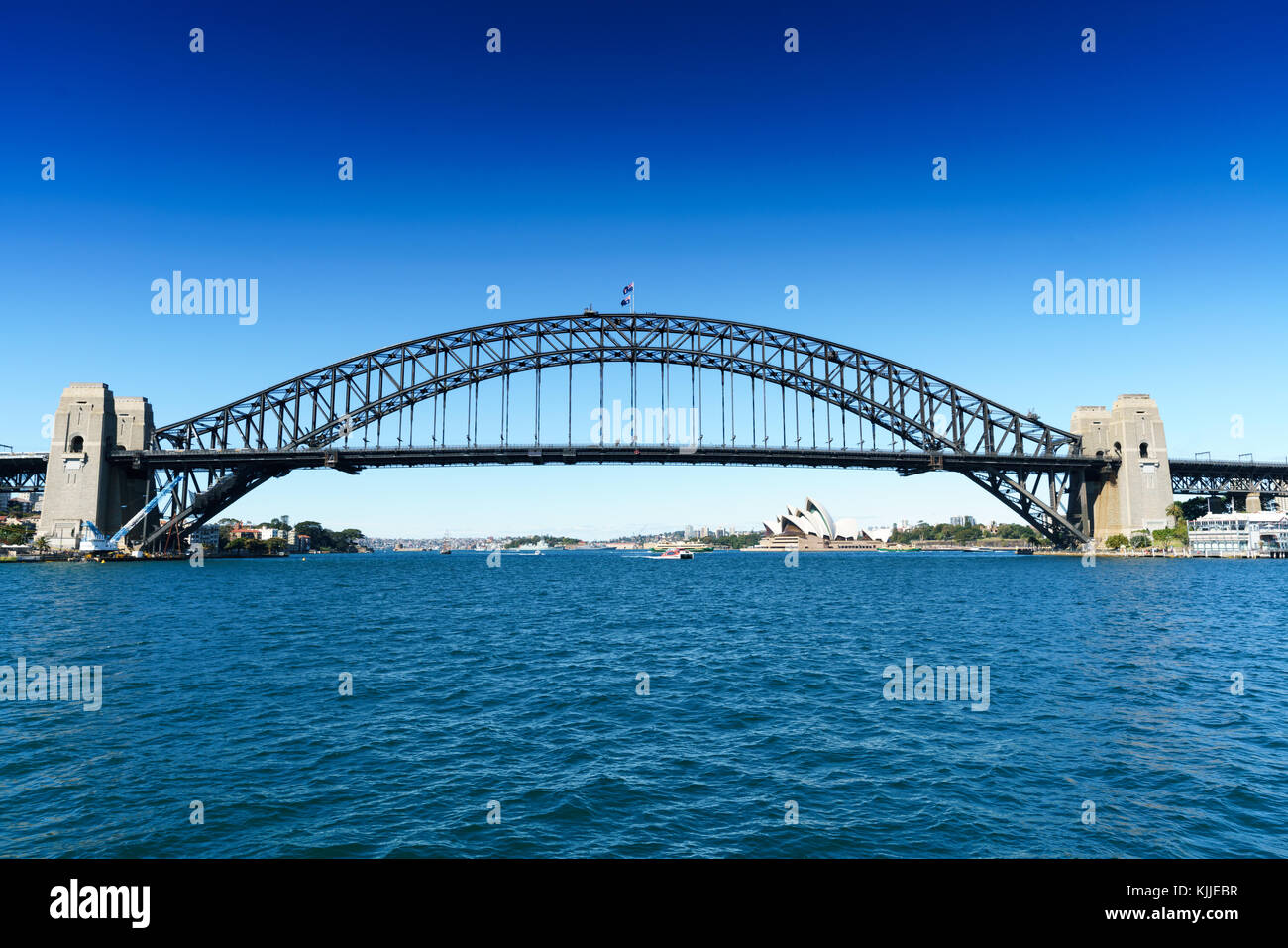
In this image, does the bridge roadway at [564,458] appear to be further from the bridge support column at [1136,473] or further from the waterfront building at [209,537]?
the waterfront building at [209,537]

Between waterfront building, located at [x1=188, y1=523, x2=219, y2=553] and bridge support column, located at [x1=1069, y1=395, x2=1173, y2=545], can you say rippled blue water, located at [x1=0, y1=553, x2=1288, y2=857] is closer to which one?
bridge support column, located at [x1=1069, y1=395, x2=1173, y2=545]

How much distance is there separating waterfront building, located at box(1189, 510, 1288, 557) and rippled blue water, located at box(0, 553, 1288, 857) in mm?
97922

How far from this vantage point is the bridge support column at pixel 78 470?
8531cm

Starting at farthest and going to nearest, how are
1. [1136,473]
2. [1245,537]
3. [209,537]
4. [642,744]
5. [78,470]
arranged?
[209,537]
[1245,537]
[1136,473]
[78,470]
[642,744]

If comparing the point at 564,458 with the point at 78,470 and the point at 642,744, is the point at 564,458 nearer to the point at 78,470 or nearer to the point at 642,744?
the point at 78,470

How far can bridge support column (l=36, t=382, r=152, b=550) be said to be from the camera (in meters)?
85.3

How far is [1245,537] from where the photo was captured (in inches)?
4205

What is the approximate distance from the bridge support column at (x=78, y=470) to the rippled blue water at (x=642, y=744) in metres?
69.1

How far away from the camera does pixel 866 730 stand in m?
15.2

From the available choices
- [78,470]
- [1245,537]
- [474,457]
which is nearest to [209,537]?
[78,470]

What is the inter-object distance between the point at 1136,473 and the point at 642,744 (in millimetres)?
107133

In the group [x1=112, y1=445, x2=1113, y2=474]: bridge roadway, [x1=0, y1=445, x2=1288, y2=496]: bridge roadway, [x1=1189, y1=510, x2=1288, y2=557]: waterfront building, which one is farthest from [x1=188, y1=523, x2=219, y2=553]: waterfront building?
[x1=1189, y1=510, x2=1288, y2=557]: waterfront building
